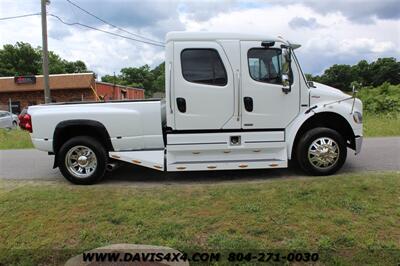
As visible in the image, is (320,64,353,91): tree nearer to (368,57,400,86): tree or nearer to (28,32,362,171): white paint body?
(368,57,400,86): tree

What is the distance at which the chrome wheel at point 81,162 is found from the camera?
277 inches

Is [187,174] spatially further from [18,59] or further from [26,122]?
[18,59]

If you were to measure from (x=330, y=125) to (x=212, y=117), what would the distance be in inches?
86.2

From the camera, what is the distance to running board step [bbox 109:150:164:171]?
22.6ft

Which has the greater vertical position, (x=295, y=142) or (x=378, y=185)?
(x=295, y=142)

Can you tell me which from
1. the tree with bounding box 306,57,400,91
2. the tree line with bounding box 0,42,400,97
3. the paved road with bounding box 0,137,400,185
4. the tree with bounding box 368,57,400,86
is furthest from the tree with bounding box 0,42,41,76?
the paved road with bounding box 0,137,400,185

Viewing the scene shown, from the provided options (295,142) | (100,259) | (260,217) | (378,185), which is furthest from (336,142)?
(100,259)

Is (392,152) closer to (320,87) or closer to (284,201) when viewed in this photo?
(320,87)

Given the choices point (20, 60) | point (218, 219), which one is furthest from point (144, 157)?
point (20, 60)

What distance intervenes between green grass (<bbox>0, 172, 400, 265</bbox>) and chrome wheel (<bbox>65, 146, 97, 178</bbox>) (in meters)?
0.60

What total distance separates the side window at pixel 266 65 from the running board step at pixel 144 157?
2060 millimetres

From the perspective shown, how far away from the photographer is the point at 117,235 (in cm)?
451

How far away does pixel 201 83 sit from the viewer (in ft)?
22.0

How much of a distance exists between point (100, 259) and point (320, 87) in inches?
194
